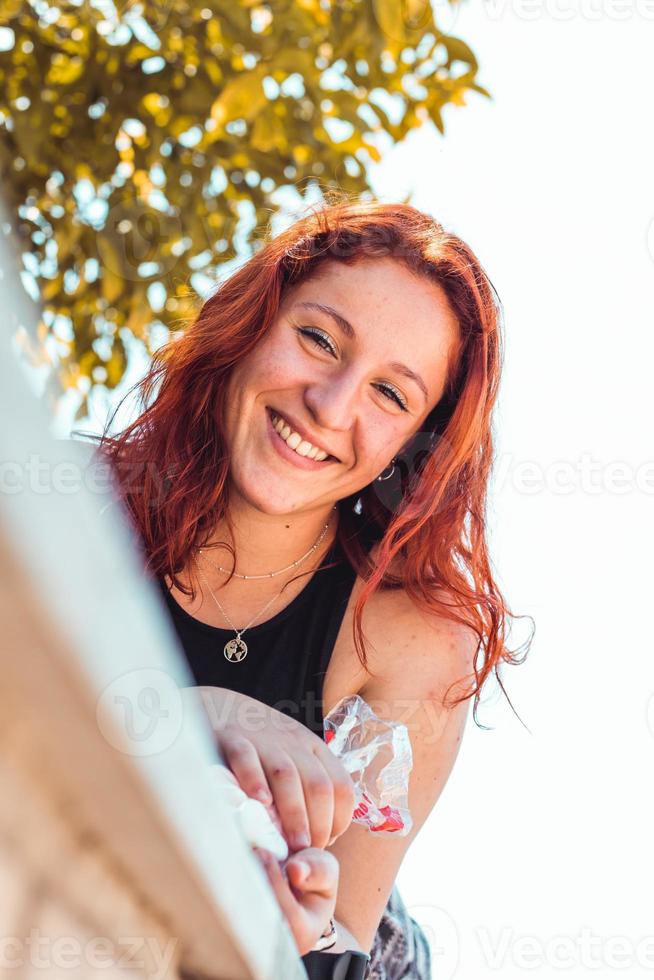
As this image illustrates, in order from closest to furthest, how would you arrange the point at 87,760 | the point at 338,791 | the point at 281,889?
1. the point at 87,760
2. the point at 281,889
3. the point at 338,791

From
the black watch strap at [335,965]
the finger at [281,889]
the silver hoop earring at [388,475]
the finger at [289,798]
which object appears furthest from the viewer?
the silver hoop earring at [388,475]

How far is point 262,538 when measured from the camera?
1907mm

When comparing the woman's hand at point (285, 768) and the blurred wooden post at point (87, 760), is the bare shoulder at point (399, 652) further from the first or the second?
the blurred wooden post at point (87, 760)

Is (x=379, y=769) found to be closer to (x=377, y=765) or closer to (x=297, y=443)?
(x=377, y=765)

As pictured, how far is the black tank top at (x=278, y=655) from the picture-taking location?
183 cm

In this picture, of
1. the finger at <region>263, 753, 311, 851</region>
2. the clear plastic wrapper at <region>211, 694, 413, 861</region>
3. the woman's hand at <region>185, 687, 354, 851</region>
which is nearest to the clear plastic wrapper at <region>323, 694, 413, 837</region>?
the clear plastic wrapper at <region>211, 694, 413, 861</region>

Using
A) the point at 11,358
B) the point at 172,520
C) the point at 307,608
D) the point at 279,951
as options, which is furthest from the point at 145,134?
the point at 11,358

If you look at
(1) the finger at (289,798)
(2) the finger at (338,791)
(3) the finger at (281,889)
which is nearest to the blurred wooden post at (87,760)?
(3) the finger at (281,889)

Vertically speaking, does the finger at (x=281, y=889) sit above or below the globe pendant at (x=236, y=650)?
above

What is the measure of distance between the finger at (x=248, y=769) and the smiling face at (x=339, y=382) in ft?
2.99

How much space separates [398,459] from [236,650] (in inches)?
17.2

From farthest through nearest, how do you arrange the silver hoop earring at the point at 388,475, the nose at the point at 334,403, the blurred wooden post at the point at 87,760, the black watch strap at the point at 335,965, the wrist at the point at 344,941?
the silver hoop earring at the point at 388,475 → the nose at the point at 334,403 → the wrist at the point at 344,941 → the black watch strap at the point at 335,965 → the blurred wooden post at the point at 87,760

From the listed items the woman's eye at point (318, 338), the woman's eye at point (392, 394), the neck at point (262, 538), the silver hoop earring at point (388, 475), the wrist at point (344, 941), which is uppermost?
the woman's eye at point (318, 338)

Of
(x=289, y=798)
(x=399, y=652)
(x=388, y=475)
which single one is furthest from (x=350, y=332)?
(x=289, y=798)
